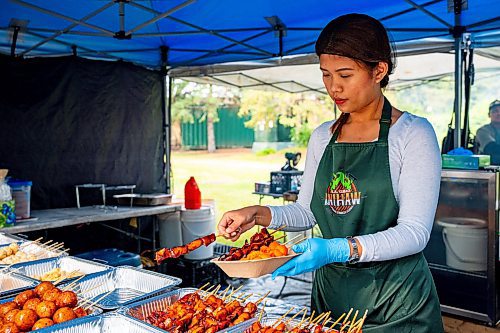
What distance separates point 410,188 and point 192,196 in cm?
456

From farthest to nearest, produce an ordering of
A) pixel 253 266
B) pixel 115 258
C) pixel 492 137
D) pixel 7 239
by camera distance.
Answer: pixel 492 137, pixel 115 258, pixel 7 239, pixel 253 266

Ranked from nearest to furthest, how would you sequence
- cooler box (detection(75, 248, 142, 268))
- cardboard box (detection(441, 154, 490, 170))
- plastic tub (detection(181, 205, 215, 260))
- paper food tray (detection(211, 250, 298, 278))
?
paper food tray (detection(211, 250, 298, 278))
cardboard box (detection(441, 154, 490, 170))
cooler box (detection(75, 248, 142, 268))
plastic tub (detection(181, 205, 215, 260))

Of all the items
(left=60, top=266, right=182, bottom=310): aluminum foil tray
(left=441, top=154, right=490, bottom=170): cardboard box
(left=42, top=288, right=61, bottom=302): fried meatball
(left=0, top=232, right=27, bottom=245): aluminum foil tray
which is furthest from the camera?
(left=441, top=154, right=490, bottom=170): cardboard box

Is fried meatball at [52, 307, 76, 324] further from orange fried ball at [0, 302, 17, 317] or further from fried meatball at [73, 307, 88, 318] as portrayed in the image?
orange fried ball at [0, 302, 17, 317]

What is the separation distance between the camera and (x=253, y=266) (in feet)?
5.42

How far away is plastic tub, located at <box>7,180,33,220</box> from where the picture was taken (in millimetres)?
4762

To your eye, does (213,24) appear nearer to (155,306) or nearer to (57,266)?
(57,266)

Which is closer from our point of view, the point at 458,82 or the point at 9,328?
the point at 9,328

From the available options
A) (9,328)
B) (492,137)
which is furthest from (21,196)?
(492,137)

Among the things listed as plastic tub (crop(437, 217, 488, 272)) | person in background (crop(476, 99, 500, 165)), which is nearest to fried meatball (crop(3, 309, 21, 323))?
plastic tub (crop(437, 217, 488, 272))

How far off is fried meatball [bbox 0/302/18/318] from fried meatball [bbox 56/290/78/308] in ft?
0.67

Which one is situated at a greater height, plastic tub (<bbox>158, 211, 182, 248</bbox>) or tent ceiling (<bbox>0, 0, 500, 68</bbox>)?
tent ceiling (<bbox>0, 0, 500, 68</bbox>)

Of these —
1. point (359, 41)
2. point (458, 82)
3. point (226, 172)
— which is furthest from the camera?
point (226, 172)

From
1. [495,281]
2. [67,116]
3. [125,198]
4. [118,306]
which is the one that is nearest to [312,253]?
[118,306]
